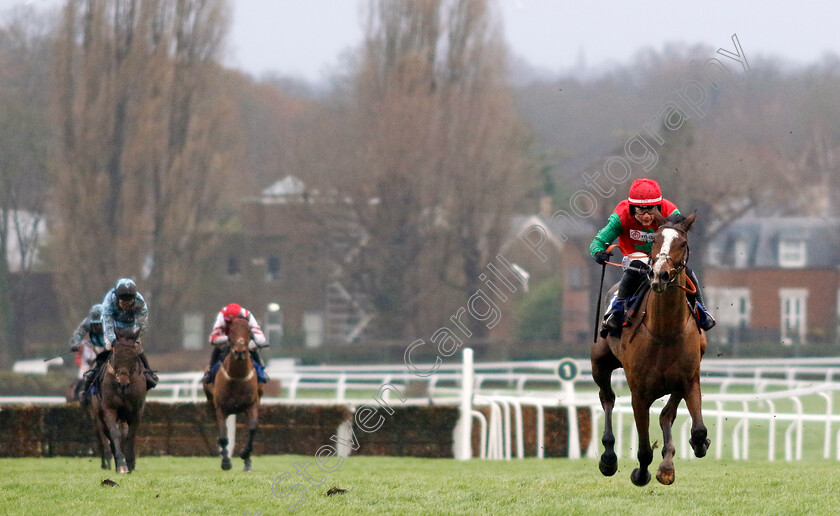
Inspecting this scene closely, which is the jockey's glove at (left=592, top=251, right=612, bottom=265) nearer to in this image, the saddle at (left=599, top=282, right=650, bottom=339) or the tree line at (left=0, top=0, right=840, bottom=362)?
the saddle at (left=599, top=282, right=650, bottom=339)

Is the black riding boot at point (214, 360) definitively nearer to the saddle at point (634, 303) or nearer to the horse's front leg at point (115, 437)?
the horse's front leg at point (115, 437)

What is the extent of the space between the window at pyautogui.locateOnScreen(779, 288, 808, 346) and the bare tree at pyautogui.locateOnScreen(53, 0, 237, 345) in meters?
19.4

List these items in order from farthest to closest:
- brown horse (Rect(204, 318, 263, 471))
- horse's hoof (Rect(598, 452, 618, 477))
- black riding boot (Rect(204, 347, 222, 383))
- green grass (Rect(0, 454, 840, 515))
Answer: black riding boot (Rect(204, 347, 222, 383)), brown horse (Rect(204, 318, 263, 471)), horse's hoof (Rect(598, 452, 618, 477)), green grass (Rect(0, 454, 840, 515))

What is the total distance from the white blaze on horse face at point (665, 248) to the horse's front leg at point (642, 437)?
113cm

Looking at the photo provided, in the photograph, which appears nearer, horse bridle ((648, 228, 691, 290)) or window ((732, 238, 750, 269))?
horse bridle ((648, 228, 691, 290))

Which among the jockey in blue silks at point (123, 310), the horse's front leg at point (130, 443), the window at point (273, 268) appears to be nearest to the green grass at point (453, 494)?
the horse's front leg at point (130, 443)

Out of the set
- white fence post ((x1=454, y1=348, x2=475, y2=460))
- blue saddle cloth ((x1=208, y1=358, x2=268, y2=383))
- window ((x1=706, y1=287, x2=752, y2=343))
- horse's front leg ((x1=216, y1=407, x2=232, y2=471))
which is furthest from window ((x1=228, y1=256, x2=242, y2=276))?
horse's front leg ((x1=216, y1=407, x2=232, y2=471))

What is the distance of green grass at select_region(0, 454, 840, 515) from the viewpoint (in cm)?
732

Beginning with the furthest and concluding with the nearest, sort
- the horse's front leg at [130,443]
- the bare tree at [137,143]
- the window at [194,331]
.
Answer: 1. the window at [194,331]
2. the bare tree at [137,143]
3. the horse's front leg at [130,443]

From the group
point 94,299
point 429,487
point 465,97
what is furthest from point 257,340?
point 465,97

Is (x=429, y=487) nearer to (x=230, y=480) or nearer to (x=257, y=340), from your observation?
(x=230, y=480)

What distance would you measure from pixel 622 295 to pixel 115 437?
198 inches

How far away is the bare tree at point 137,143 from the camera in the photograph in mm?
32594

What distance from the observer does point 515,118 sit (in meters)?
38.0
